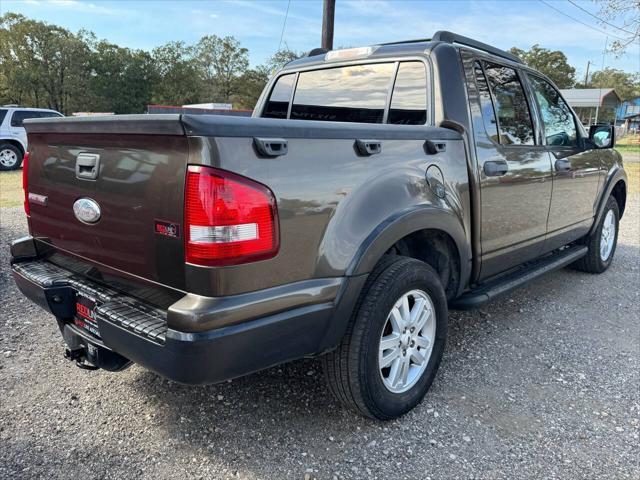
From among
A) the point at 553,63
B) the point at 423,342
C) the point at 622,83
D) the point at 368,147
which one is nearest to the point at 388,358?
the point at 423,342

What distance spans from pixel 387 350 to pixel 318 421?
20.6 inches

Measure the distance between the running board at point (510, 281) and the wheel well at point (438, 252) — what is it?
0.38ft

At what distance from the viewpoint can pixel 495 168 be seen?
124 inches

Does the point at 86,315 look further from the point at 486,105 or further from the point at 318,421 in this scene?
the point at 486,105

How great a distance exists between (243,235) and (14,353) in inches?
91.6

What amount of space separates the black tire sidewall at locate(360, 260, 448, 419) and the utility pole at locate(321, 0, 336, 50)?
8998mm

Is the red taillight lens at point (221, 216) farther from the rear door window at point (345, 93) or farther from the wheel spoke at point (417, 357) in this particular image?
the rear door window at point (345, 93)

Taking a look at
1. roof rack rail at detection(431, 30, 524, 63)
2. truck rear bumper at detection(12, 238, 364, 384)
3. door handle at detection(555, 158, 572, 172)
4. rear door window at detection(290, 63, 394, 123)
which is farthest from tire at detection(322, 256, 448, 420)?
door handle at detection(555, 158, 572, 172)

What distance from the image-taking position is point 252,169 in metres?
1.86

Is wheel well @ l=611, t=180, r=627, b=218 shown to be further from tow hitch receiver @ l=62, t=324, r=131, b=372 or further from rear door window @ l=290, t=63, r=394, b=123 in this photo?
tow hitch receiver @ l=62, t=324, r=131, b=372

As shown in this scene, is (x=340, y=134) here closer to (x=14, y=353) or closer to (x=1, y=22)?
(x=14, y=353)

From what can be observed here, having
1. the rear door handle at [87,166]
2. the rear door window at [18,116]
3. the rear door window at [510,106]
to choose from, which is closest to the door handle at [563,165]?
the rear door window at [510,106]

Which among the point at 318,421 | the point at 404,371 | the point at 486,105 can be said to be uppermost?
the point at 486,105

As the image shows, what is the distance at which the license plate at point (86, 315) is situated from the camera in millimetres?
2242
